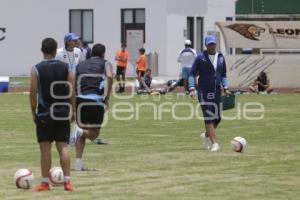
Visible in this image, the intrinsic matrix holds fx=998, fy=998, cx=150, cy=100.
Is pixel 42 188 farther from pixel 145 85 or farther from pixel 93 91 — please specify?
pixel 145 85

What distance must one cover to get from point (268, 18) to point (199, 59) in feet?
150

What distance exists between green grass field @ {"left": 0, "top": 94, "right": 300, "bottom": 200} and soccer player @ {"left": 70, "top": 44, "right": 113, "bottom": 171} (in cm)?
69

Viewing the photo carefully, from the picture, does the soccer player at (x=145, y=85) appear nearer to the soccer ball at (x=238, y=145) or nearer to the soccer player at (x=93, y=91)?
the soccer ball at (x=238, y=145)

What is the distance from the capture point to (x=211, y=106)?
58.0ft

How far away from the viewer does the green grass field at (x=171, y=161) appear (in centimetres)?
1262

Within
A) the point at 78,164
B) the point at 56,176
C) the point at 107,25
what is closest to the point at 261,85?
the point at 107,25

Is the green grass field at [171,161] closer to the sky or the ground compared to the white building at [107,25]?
closer to the ground

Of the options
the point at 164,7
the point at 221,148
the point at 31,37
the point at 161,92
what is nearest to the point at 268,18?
the point at 164,7

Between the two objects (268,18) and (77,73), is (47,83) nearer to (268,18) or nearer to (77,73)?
(77,73)

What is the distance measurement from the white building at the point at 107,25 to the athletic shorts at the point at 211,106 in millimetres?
36087

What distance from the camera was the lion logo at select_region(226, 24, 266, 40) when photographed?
39312 mm

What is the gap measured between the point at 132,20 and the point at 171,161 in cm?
3933

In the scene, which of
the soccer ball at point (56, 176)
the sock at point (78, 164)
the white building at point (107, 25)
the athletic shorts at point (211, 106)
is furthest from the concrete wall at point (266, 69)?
the soccer ball at point (56, 176)

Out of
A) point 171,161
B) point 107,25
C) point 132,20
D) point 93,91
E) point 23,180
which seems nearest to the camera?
point 23,180
